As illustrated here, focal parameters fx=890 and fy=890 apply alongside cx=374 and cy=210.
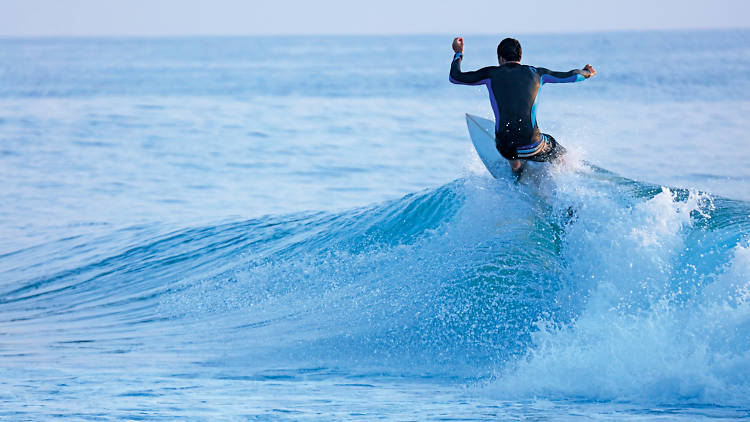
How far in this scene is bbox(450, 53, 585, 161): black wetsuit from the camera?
6.90m

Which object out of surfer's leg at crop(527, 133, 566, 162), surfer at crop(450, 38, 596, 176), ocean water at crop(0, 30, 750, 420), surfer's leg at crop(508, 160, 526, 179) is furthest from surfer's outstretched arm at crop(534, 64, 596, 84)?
ocean water at crop(0, 30, 750, 420)

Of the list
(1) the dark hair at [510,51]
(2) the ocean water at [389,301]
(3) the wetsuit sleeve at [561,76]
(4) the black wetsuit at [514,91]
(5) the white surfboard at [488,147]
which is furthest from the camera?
(5) the white surfboard at [488,147]

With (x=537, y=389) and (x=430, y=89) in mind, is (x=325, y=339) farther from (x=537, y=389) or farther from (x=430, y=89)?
(x=430, y=89)

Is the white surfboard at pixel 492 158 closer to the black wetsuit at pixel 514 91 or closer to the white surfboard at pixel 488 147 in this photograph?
the white surfboard at pixel 488 147

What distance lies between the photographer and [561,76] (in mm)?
6855

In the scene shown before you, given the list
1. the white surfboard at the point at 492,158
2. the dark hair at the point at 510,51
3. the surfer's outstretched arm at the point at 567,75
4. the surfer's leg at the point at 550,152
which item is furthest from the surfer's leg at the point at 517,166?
the dark hair at the point at 510,51

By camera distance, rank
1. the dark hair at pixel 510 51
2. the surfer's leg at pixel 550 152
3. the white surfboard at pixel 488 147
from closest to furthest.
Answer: the dark hair at pixel 510 51 < the surfer's leg at pixel 550 152 < the white surfboard at pixel 488 147

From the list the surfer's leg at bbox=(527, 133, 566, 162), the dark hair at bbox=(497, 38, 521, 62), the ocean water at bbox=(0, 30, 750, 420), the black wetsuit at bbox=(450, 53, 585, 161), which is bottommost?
the ocean water at bbox=(0, 30, 750, 420)

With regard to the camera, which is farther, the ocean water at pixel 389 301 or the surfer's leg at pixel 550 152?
the surfer's leg at pixel 550 152

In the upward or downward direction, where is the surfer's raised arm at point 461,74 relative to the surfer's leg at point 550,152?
upward

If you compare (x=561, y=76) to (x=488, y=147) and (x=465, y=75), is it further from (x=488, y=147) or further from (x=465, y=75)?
(x=488, y=147)

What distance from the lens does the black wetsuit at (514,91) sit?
6902mm

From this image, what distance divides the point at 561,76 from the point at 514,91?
0.37m

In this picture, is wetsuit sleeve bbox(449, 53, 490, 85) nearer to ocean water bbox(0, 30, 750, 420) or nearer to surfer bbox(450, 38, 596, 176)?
surfer bbox(450, 38, 596, 176)
